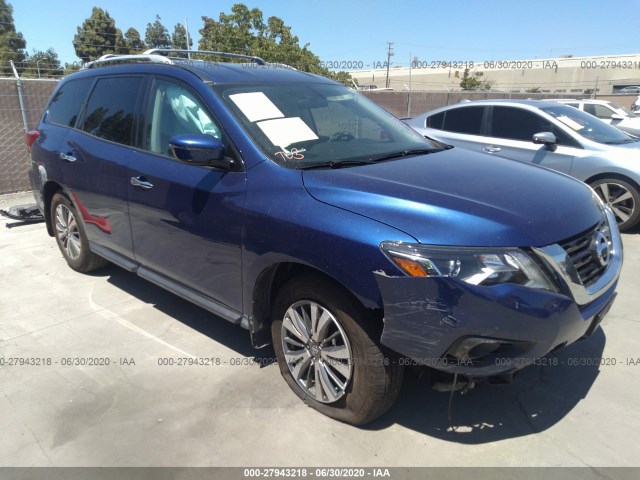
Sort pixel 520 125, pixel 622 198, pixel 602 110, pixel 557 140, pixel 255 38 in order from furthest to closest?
1. pixel 255 38
2. pixel 602 110
3. pixel 520 125
4. pixel 557 140
5. pixel 622 198

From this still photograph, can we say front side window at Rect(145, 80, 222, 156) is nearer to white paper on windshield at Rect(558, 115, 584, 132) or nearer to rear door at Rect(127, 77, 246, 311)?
rear door at Rect(127, 77, 246, 311)

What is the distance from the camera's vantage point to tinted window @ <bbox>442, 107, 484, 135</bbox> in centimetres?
705

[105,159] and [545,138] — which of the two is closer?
[105,159]

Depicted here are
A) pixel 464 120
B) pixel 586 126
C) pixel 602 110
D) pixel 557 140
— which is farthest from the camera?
pixel 602 110

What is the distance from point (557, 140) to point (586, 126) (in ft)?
1.68

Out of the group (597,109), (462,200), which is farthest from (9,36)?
(462,200)

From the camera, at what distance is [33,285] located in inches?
183

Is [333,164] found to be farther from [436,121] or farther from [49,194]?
[436,121]

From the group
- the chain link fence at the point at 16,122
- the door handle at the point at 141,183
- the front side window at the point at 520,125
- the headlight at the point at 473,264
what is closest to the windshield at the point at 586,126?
the front side window at the point at 520,125

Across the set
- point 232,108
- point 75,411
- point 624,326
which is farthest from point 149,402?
point 624,326

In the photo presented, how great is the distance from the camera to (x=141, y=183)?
338cm

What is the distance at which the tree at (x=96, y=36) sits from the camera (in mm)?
50375

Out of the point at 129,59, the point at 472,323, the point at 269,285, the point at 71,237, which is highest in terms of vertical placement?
the point at 129,59

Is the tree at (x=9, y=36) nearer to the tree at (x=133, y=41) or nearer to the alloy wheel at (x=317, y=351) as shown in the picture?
the tree at (x=133, y=41)
